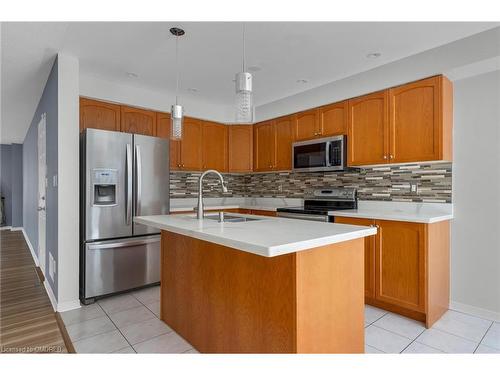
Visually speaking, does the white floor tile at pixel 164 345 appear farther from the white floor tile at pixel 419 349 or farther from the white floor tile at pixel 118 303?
the white floor tile at pixel 419 349

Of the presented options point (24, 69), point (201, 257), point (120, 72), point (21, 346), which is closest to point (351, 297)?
point (201, 257)

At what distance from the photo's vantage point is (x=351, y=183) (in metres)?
3.60

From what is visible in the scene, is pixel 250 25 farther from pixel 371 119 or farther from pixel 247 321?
pixel 247 321

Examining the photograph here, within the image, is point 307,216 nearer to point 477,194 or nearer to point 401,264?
point 401,264

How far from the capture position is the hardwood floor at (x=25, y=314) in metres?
2.13

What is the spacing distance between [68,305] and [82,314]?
0.73 feet

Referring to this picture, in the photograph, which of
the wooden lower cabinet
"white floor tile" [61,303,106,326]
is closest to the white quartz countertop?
the wooden lower cabinet

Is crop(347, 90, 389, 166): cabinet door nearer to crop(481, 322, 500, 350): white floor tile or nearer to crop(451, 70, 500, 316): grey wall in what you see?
crop(451, 70, 500, 316): grey wall

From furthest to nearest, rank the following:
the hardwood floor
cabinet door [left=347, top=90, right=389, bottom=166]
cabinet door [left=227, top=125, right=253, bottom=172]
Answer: cabinet door [left=227, top=125, right=253, bottom=172] < cabinet door [left=347, top=90, right=389, bottom=166] < the hardwood floor

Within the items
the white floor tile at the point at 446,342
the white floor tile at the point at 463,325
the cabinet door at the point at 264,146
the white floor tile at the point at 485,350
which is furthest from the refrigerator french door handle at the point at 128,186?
the white floor tile at the point at 485,350

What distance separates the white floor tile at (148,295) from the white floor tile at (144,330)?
0.49 metres

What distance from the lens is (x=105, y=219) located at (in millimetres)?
2996

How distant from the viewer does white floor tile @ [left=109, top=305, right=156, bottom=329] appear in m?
2.48

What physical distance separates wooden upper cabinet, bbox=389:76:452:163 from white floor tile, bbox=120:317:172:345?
259cm
